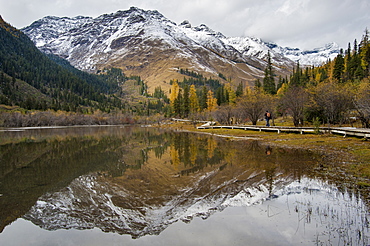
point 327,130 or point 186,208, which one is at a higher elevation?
point 327,130

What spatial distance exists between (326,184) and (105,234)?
9582 millimetres

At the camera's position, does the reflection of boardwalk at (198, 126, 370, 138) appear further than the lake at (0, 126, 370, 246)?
Yes

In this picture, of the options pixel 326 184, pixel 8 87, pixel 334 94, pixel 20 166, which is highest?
pixel 8 87

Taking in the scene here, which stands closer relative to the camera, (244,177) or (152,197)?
(152,197)

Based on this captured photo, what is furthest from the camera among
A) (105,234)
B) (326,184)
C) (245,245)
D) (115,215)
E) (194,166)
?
(194,166)

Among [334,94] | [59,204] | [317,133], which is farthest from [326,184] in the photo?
[334,94]

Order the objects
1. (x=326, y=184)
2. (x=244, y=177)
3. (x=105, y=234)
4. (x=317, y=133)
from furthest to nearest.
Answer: (x=317, y=133)
(x=244, y=177)
(x=326, y=184)
(x=105, y=234)

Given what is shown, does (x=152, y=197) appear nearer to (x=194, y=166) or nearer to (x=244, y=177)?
(x=244, y=177)

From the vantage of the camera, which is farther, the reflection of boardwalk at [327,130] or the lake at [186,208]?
the reflection of boardwalk at [327,130]

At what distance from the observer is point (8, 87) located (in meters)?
143

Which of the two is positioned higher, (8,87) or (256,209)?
(8,87)

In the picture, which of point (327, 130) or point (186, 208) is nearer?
point (186, 208)

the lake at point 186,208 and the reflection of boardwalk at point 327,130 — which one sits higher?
the reflection of boardwalk at point 327,130

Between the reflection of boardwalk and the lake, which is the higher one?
the reflection of boardwalk
